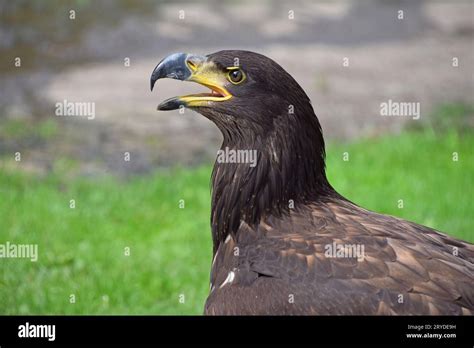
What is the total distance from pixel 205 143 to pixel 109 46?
3.42 m

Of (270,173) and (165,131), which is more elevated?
(165,131)

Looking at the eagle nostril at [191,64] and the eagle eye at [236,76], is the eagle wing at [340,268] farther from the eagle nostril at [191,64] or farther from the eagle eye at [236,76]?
the eagle nostril at [191,64]

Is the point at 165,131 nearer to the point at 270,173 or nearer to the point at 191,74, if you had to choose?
the point at 191,74

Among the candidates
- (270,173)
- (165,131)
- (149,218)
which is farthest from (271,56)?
(270,173)

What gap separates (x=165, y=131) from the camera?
10.5 meters

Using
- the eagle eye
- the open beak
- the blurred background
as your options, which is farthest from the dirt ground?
the eagle eye

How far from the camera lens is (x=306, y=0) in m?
14.8

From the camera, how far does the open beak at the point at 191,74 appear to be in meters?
4.87

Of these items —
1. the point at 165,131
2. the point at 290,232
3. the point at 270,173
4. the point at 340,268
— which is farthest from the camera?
the point at 165,131

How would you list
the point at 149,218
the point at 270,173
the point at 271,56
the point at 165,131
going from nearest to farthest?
the point at 270,173 < the point at 149,218 < the point at 165,131 < the point at 271,56

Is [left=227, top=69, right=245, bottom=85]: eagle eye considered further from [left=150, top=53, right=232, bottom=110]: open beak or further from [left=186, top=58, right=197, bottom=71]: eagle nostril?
[left=186, top=58, right=197, bottom=71]: eagle nostril

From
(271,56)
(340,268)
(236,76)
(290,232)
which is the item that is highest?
(271,56)

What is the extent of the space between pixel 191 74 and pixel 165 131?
5701 mm
